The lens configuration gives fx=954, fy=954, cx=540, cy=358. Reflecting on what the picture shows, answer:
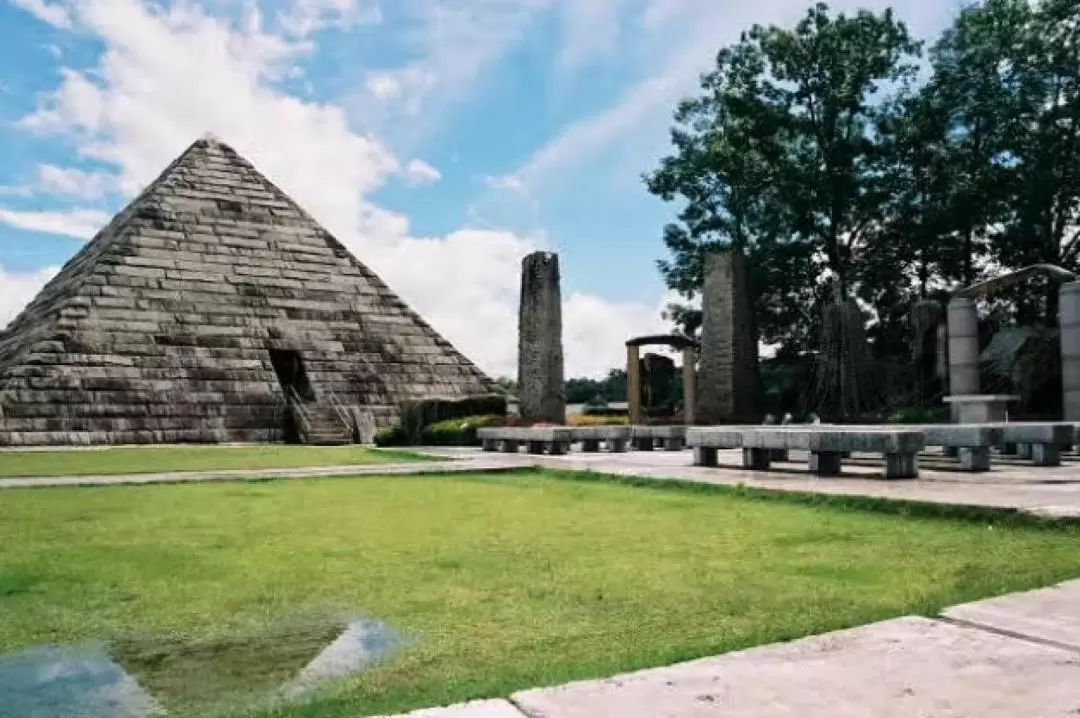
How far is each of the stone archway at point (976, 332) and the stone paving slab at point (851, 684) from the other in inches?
470

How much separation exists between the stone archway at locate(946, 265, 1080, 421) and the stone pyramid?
14996 millimetres

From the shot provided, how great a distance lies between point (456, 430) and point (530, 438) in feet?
15.2

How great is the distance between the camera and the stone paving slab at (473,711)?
2172 millimetres

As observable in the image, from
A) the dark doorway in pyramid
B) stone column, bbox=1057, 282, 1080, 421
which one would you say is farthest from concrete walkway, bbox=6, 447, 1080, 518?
the dark doorway in pyramid

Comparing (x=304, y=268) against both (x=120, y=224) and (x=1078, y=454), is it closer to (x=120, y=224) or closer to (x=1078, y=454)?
(x=120, y=224)

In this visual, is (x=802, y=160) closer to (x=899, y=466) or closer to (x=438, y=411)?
(x=438, y=411)

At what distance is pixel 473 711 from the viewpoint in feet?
7.23

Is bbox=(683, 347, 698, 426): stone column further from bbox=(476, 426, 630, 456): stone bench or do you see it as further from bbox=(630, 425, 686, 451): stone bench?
bbox=(476, 426, 630, 456): stone bench

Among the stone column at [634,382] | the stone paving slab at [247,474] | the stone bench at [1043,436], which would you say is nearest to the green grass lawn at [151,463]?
the stone paving slab at [247,474]

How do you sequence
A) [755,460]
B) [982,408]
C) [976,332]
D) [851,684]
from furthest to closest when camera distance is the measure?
[976,332]
[982,408]
[755,460]
[851,684]

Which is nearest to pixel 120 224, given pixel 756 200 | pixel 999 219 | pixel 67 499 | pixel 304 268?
pixel 304 268

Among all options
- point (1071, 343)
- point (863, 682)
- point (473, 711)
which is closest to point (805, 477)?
point (863, 682)

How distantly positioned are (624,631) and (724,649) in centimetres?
45

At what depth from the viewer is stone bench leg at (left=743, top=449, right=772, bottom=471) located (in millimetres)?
9500
